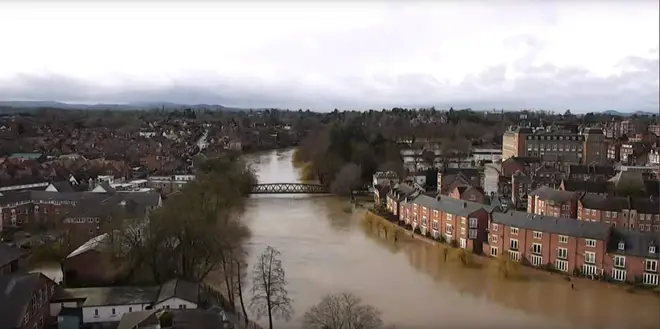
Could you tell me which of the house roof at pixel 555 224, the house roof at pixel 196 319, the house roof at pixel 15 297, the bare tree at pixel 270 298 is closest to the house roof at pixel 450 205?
the house roof at pixel 555 224

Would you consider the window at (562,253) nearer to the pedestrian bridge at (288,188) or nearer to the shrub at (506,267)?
the shrub at (506,267)

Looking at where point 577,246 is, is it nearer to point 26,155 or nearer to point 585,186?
point 585,186

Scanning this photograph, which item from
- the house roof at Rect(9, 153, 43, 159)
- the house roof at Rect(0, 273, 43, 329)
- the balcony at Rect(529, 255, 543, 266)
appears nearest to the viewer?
the house roof at Rect(0, 273, 43, 329)

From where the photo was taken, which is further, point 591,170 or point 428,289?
point 591,170

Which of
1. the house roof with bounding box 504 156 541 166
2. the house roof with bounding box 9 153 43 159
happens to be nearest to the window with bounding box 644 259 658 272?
the house roof with bounding box 504 156 541 166

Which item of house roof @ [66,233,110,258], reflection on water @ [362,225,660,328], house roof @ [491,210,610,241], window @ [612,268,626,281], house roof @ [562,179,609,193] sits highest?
house roof @ [562,179,609,193]

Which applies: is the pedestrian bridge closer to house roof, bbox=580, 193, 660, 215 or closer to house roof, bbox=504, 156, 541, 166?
house roof, bbox=504, 156, 541, 166

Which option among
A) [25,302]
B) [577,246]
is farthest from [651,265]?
[25,302]
